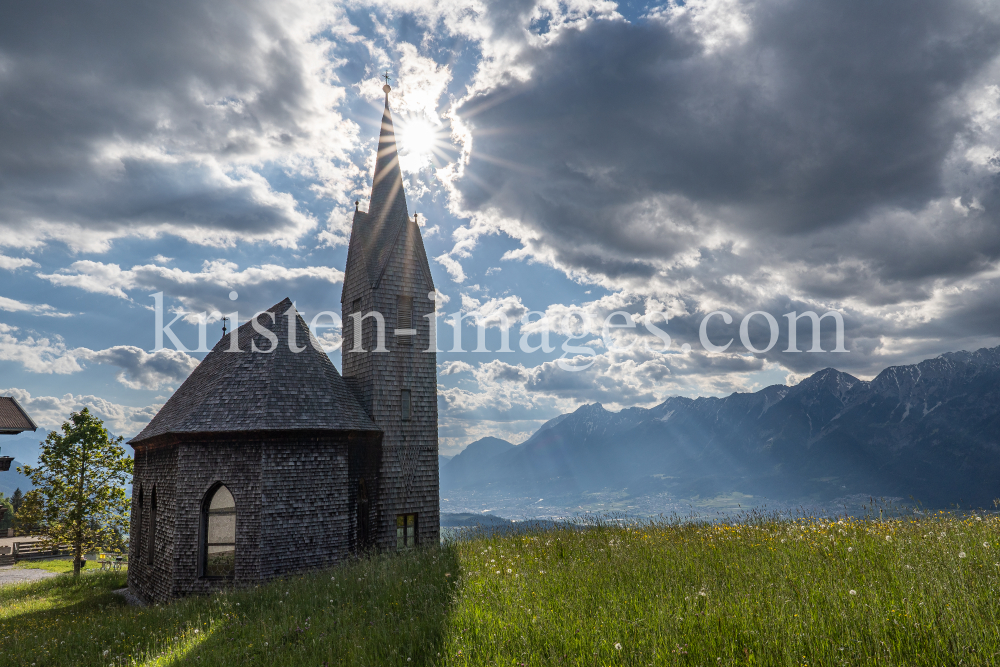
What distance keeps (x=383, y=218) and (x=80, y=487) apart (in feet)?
84.7

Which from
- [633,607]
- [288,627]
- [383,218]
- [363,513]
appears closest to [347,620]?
[288,627]

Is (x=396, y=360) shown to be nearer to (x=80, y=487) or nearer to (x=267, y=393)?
(x=267, y=393)

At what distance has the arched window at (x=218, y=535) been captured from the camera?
19.0m

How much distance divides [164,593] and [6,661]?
758cm

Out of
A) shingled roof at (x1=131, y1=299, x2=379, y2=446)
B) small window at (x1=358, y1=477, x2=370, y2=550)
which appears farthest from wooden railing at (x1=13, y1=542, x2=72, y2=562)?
small window at (x1=358, y1=477, x2=370, y2=550)

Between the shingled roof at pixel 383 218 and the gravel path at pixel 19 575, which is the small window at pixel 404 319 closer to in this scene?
the shingled roof at pixel 383 218

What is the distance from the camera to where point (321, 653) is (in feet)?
26.6

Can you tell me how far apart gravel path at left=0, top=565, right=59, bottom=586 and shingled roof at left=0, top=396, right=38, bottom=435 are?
889 cm

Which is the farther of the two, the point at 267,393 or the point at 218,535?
the point at 218,535

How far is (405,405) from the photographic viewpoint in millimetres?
23438

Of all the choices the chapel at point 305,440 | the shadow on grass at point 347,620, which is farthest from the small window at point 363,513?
the shadow on grass at point 347,620

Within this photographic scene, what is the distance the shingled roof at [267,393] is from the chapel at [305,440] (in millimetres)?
61

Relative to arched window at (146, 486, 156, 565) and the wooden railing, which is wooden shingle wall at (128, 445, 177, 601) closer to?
arched window at (146, 486, 156, 565)

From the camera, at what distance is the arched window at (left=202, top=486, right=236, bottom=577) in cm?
1897
